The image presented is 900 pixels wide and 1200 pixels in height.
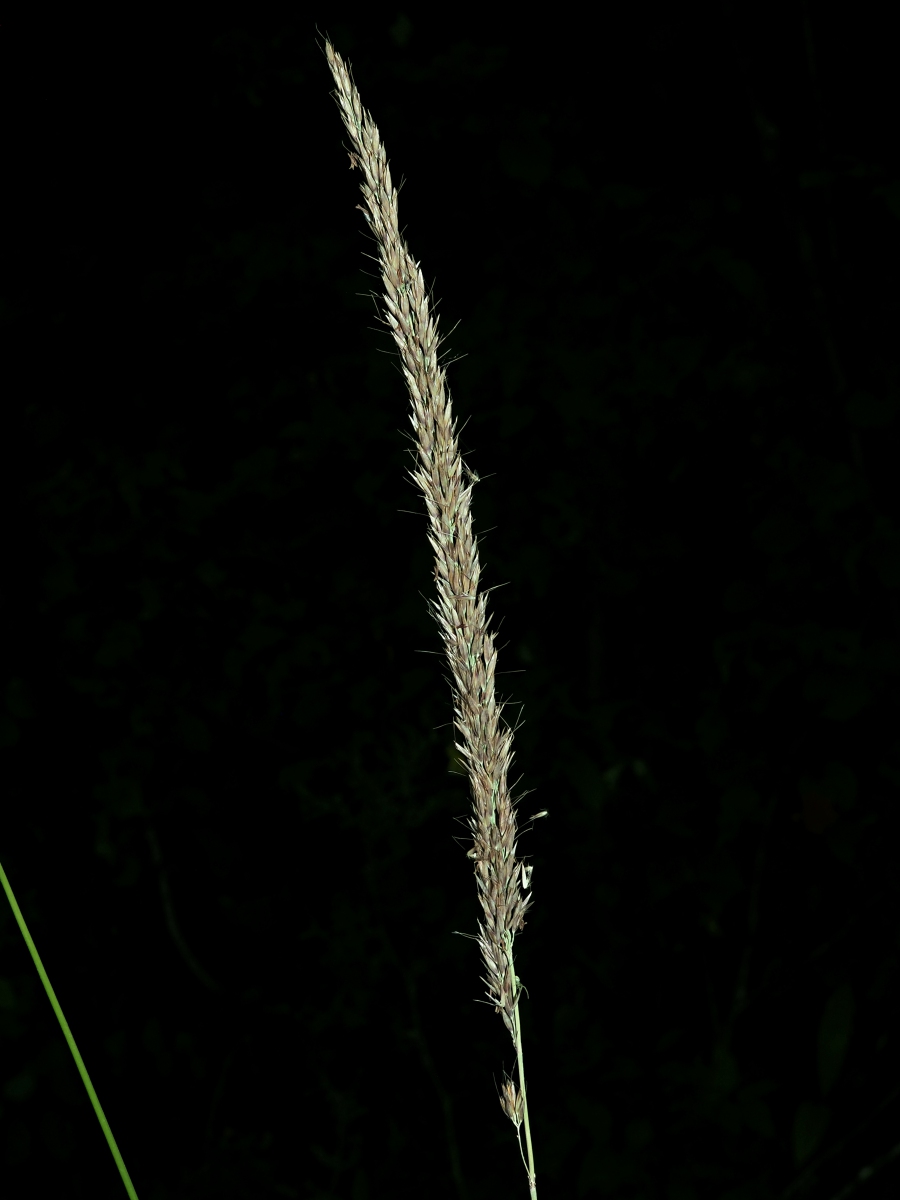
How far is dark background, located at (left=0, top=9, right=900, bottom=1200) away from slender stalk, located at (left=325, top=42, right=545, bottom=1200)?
1119 millimetres

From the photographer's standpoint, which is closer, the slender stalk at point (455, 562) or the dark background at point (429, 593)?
the slender stalk at point (455, 562)

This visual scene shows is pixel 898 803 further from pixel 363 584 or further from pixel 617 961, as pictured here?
pixel 363 584

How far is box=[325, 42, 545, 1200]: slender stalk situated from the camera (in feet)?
1.74

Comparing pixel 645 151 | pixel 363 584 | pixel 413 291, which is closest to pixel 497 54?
pixel 645 151

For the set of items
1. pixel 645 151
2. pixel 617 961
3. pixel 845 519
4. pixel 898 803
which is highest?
pixel 645 151

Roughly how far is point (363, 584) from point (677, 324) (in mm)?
639

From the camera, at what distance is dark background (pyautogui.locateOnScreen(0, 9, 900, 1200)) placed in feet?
5.77

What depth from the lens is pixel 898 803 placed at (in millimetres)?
1743

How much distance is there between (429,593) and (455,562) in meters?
1.28

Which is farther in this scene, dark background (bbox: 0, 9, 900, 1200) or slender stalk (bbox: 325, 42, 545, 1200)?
dark background (bbox: 0, 9, 900, 1200)

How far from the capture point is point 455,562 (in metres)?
0.56

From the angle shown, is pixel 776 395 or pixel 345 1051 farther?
pixel 345 1051

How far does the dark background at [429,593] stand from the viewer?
69.3 inches

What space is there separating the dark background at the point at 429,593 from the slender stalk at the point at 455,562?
1.12 m
